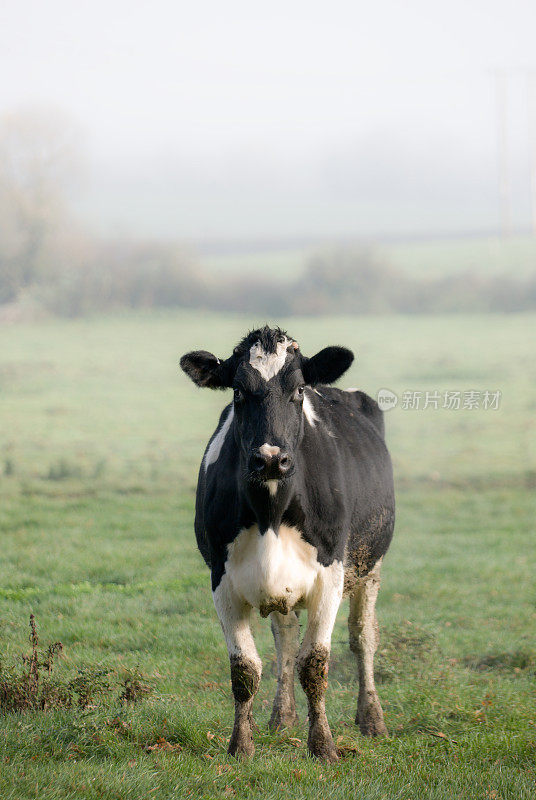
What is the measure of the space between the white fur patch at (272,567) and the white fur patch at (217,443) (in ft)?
2.49

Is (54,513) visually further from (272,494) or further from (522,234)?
(522,234)

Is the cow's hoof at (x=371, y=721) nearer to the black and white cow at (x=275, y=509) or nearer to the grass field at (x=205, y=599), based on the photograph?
the grass field at (x=205, y=599)

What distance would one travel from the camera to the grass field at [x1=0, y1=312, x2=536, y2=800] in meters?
5.67

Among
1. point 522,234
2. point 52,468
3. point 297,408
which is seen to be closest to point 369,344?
point 522,234

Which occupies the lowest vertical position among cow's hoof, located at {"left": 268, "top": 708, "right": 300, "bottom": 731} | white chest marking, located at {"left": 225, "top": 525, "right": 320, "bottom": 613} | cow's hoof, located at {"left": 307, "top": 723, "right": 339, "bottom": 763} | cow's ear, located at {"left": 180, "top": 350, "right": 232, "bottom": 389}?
cow's hoof, located at {"left": 268, "top": 708, "right": 300, "bottom": 731}

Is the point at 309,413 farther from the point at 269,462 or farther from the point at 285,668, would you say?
the point at 285,668

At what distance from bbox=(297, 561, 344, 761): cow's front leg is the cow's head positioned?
988 mm

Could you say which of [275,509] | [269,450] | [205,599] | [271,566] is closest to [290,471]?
[269,450]

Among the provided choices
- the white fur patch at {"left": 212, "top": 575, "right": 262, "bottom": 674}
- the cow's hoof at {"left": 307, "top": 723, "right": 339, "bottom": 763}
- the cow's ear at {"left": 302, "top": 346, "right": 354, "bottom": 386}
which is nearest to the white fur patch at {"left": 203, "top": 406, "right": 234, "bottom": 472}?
the cow's ear at {"left": 302, "top": 346, "right": 354, "bottom": 386}

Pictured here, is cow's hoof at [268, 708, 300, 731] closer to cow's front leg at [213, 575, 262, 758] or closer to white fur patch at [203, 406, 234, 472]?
cow's front leg at [213, 575, 262, 758]

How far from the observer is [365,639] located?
7547mm

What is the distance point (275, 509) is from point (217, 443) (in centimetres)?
103

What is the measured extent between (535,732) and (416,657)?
2142mm

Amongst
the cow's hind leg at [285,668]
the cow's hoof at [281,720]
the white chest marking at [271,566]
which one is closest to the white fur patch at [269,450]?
the white chest marking at [271,566]
